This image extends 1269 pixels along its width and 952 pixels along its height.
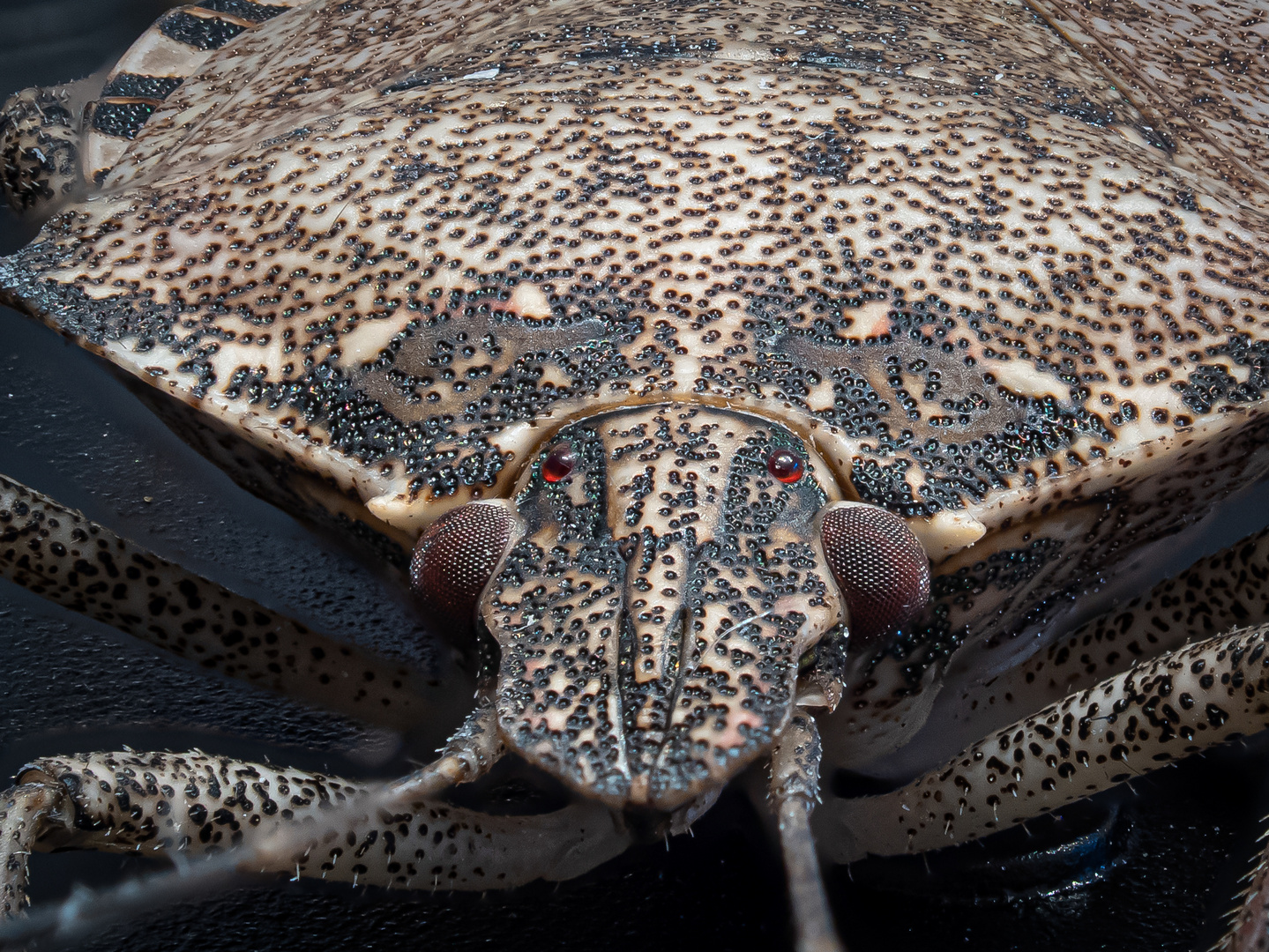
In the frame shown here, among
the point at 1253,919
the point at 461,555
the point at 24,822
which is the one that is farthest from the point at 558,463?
the point at 1253,919

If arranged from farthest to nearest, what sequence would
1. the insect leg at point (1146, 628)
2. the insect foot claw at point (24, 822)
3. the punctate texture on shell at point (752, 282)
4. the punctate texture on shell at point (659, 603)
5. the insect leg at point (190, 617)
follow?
the insect leg at point (190, 617) → the insect leg at point (1146, 628) → the punctate texture on shell at point (752, 282) → the insect foot claw at point (24, 822) → the punctate texture on shell at point (659, 603)

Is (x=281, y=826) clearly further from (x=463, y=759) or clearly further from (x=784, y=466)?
(x=784, y=466)

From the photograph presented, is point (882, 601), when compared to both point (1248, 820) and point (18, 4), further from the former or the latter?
point (18, 4)

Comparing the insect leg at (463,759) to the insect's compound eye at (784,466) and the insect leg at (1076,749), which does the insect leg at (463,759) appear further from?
the insect leg at (1076,749)

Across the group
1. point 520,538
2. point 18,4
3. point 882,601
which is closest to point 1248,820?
point 882,601

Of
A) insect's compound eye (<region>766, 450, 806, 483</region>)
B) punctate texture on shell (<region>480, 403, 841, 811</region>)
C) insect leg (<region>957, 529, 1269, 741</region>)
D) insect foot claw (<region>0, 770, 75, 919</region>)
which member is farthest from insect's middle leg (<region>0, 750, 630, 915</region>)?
insect leg (<region>957, 529, 1269, 741</region>)

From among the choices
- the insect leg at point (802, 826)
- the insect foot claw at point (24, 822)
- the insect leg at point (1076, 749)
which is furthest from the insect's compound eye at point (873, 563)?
the insect foot claw at point (24, 822)

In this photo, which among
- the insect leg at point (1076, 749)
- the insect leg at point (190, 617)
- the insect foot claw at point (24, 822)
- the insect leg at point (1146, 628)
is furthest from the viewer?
the insect leg at point (190, 617)
